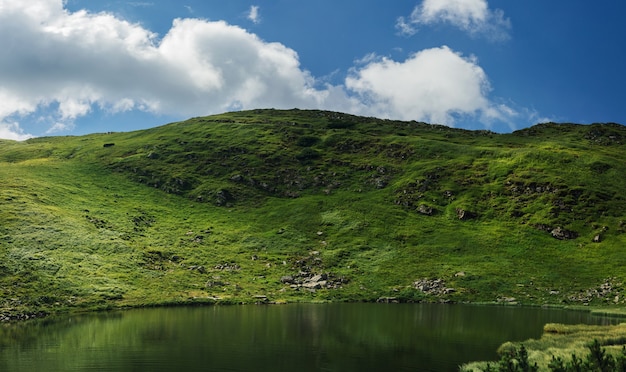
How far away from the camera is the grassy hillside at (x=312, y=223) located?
9238 centimetres

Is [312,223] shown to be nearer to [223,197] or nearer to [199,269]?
[223,197]

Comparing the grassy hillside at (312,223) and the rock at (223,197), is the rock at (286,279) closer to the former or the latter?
the grassy hillside at (312,223)

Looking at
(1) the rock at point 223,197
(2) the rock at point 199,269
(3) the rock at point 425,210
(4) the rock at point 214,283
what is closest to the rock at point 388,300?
(4) the rock at point 214,283

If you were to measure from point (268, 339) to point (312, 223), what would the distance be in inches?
3354

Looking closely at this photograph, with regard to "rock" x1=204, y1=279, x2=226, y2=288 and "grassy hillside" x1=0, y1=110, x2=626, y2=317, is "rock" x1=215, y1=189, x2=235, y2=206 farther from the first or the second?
"rock" x1=204, y1=279, x2=226, y2=288

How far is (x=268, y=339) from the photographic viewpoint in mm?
50094

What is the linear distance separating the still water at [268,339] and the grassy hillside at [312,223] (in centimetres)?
1715

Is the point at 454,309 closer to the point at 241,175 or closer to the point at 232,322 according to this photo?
the point at 232,322

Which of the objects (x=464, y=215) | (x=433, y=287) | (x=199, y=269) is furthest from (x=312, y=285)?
(x=464, y=215)

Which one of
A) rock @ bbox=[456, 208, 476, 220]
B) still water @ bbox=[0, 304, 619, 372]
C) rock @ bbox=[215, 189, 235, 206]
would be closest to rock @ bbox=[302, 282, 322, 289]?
still water @ bbox=[0, 304, 619, 372]

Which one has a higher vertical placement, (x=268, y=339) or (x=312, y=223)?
(x=312, y=223)

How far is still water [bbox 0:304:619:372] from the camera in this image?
39562 mm

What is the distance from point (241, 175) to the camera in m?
170

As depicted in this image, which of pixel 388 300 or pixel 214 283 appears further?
pixel 214 283
